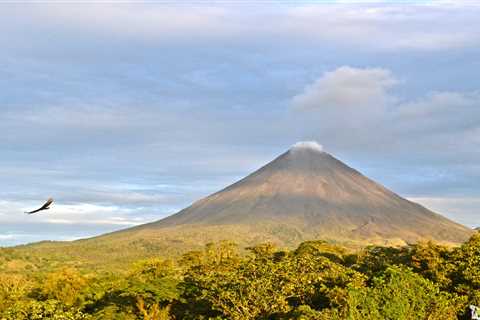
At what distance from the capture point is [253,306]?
178 feet

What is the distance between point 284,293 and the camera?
2176 inches

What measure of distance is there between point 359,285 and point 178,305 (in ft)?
58.9

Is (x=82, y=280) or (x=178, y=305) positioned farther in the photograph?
(x=82, y=280)

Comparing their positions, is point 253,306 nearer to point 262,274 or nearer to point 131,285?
point 262,274

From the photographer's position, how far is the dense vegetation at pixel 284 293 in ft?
161

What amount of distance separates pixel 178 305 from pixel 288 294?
1247cm

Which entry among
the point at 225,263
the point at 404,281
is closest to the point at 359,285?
the point at 404,281

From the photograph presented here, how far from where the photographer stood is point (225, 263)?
91625 mm

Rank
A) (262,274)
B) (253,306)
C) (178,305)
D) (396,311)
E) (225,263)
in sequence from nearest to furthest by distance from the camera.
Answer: (396,311)
(253,306)
(262,274)
(178,305)
(225,263)

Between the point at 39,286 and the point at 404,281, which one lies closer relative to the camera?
the point at 404,281

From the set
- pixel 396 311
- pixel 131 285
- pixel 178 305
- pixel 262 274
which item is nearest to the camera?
pixel 396 311

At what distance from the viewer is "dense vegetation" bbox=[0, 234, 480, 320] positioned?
161 feet

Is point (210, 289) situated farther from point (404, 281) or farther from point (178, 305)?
point (404, 281)

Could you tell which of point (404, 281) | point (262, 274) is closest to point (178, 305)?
point (262, 274)
